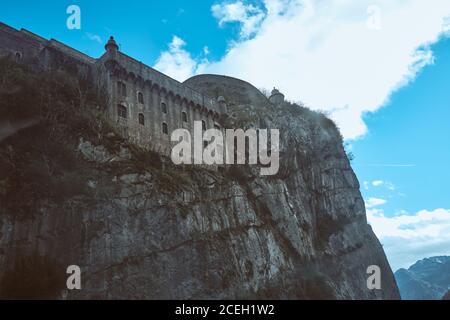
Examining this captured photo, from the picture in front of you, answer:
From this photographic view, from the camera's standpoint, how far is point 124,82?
30.1 m

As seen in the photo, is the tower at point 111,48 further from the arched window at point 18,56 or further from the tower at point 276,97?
the tower at point 276,97

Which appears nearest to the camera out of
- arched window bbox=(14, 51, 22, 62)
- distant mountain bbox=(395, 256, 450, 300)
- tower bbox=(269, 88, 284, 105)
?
arched window bbox=(14, 51, 22, 62)

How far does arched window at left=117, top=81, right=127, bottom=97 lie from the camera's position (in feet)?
96.8

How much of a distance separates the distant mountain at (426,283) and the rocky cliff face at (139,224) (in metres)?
102

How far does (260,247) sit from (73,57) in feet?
72.0

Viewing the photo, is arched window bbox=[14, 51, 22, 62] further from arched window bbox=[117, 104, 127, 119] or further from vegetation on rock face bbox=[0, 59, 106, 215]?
arched window bbox=[117, 104, 127, 119]

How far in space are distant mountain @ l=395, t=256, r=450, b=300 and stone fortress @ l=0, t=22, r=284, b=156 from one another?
117513mm

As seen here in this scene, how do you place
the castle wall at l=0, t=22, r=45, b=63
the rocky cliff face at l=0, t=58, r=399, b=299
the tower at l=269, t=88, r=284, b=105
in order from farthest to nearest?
the tower at l=269, t=88, r=284, b=105 → the castle wall at l=0, t=22, r=45, b=63 → the rocky cliff face at l=0, t=58, r=399, b=299

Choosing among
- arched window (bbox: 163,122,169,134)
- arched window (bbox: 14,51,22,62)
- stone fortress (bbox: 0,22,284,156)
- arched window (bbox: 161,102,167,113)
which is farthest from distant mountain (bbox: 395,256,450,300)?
arched window (bbox: 14,51,22,62)

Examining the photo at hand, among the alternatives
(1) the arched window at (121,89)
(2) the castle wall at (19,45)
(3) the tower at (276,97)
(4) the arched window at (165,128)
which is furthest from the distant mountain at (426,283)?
(2) the castle wall at (19,45)

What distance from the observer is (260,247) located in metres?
30.5

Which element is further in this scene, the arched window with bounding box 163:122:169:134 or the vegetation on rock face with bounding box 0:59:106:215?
the arched window with bounding box 163:122:169:134

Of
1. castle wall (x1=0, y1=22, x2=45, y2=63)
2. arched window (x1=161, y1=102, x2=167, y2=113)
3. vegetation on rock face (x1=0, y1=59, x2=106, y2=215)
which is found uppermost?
castle wall (x1=0, y1=22, x2=45, y2=63)

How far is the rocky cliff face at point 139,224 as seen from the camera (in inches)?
800
